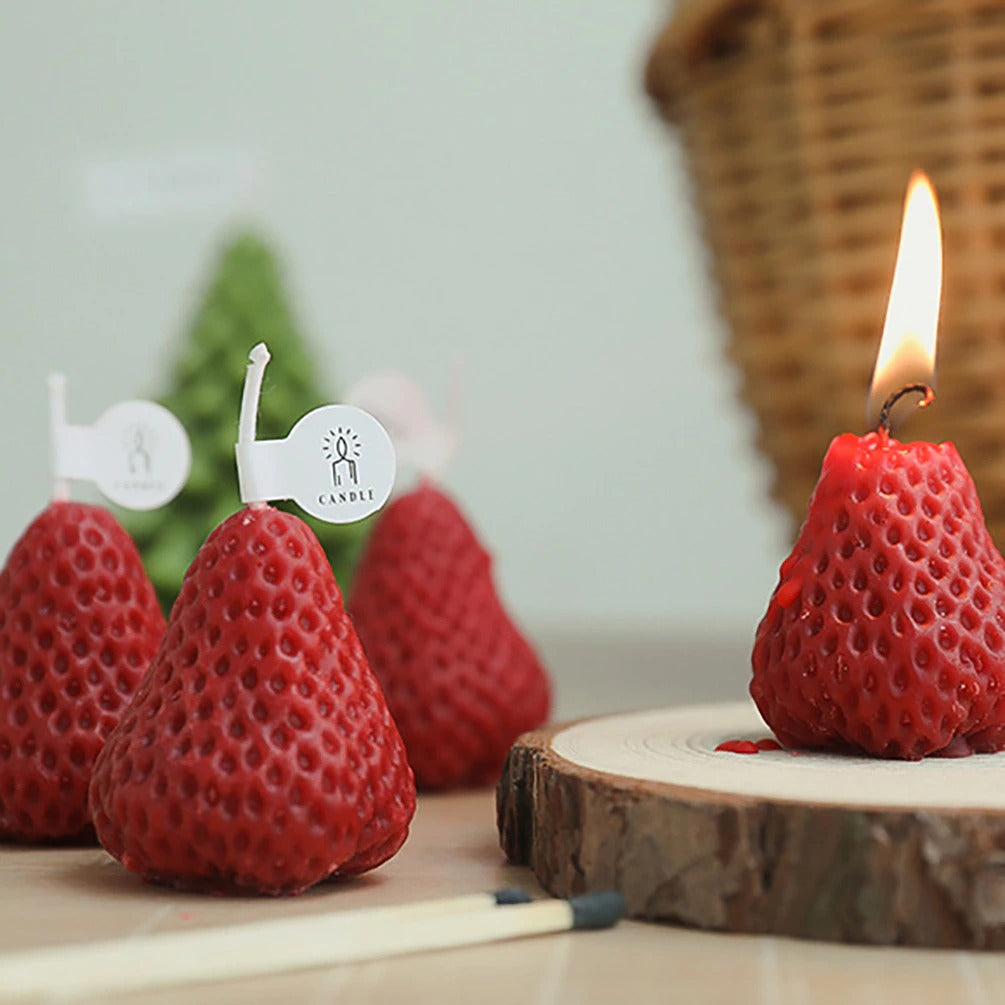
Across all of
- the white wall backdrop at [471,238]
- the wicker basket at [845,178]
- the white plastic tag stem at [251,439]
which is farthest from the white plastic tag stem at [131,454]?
the white wall backdrop at [471,238]

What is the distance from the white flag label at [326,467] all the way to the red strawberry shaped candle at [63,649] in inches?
7.9

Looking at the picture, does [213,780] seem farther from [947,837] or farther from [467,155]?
[467,155]

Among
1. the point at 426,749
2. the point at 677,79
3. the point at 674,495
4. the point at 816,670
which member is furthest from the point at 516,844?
the point at 674,495

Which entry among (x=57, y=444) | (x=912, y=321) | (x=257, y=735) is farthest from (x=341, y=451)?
(x=912, y=321)

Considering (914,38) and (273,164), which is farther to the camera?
(273,164)

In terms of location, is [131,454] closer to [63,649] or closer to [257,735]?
[63,649]

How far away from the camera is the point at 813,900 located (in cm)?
83

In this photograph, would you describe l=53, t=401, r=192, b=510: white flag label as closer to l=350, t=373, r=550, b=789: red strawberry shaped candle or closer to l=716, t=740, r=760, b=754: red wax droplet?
l=350, t=373, r=550, b=789: red strawberry shaped candle

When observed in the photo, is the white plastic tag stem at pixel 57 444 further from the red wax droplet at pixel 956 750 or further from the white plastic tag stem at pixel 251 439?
the red wax droplet at pixel 956 750

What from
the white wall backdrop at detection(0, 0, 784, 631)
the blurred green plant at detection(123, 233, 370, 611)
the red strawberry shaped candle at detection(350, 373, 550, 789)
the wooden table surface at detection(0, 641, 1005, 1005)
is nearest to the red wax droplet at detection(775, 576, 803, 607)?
the wooden table surface at detection(0, 641, 1005, 1005)

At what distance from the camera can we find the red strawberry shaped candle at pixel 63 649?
108 centimetres

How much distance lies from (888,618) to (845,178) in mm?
629

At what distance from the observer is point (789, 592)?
3.41ft

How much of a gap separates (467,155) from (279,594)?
1944 millimetres
